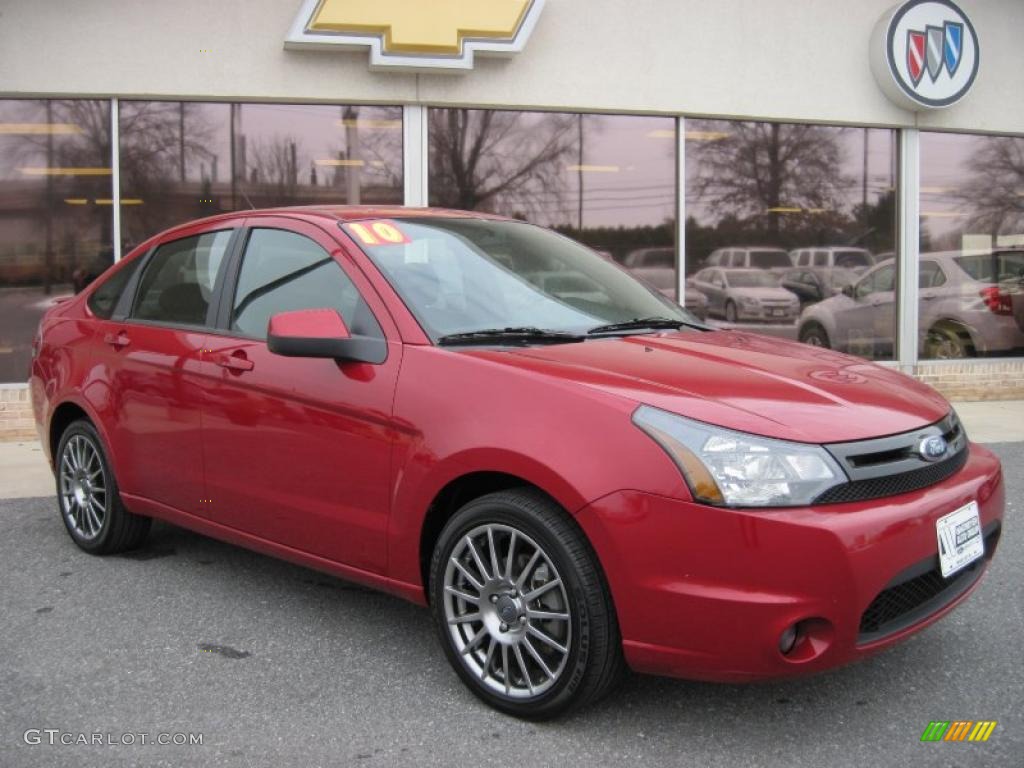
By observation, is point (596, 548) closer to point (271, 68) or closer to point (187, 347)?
point (187, 347)

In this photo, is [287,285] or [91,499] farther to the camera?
[91,499]

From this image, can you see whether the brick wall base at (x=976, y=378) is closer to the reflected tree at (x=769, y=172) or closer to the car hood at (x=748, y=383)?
the reflected tree at (x=769, y=172)

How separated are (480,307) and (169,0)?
6560 millimetres

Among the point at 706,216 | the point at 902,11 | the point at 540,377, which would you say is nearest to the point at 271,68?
the point at 706,216

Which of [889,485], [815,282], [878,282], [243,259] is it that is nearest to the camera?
[889,485]

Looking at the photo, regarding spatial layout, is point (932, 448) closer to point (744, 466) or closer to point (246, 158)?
point (744, 466)

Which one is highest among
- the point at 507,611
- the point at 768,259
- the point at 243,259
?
the point at 768,259

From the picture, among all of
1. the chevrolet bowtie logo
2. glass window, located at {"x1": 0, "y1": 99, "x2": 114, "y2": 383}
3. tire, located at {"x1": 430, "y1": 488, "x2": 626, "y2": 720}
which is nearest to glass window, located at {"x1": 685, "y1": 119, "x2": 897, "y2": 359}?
the chevrolet bowtie logo

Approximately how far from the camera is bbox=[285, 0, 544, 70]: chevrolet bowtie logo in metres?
8.62

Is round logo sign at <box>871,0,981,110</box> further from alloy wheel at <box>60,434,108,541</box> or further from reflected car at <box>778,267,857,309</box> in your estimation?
alloy wheel at <box>60,434,108,541</box>

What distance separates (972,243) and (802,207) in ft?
6.84

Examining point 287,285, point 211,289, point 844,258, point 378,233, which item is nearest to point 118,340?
point 211,289

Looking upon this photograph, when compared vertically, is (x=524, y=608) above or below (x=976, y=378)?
below

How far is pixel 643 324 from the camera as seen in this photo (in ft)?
12.7
